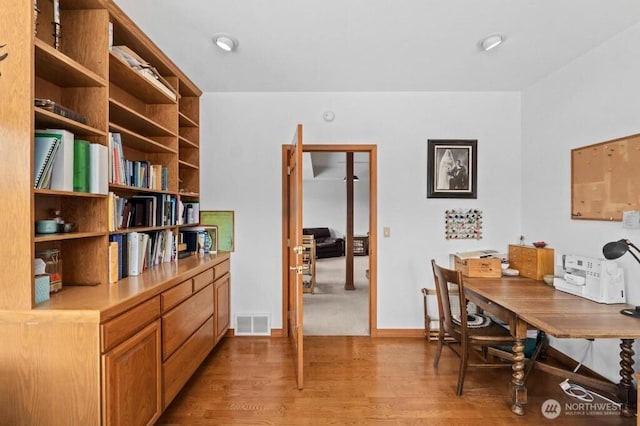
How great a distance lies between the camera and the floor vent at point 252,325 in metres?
3.03

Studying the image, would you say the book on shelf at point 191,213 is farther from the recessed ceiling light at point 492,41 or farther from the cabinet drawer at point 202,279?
the recessed ceiling light at point 492,41

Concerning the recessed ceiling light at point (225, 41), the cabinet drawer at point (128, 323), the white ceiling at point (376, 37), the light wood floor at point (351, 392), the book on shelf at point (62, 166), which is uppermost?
the white ceiling at point (376, 37)

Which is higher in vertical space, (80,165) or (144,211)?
(80,165)

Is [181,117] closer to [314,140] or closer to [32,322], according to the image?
[314,140]

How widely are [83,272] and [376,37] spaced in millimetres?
2403

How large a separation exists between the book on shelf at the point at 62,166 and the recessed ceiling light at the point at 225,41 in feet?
3.82

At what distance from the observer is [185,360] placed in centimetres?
204

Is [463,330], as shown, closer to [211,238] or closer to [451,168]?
[451,168]

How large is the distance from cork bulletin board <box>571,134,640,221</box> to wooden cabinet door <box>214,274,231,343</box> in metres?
3.08

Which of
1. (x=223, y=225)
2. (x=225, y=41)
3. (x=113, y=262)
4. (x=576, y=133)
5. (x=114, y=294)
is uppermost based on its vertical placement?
(x=225, y=41)

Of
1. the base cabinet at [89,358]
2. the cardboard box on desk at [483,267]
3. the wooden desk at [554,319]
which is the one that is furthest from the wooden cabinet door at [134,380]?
the cardboard box on desk at [483,267]

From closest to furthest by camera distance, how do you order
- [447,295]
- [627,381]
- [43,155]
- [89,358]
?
[89,358]
[43,155]
[627,381]
[447,295]

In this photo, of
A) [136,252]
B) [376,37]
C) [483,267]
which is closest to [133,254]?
[136,252]

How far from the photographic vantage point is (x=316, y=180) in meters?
8.93
